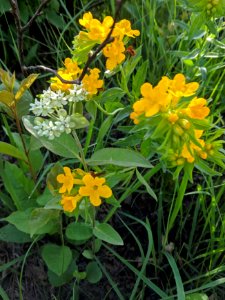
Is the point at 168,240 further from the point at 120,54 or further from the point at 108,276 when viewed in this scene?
the point at 120,54

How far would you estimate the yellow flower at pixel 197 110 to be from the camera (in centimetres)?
93

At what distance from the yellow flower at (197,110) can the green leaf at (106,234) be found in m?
0.37

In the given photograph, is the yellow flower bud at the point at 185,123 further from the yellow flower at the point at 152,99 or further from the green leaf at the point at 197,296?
the green leaf at the point at 197,296

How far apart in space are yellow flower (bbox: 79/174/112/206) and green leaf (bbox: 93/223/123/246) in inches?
7.0

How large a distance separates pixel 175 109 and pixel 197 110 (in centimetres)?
5

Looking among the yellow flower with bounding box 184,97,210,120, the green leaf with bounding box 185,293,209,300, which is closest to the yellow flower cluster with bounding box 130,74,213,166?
the yellow flower with bounding box 184,97,210,120

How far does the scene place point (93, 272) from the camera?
140cm

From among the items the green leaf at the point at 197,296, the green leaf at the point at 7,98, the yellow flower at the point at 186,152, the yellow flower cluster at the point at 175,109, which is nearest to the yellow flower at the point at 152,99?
the yellow flower cluster at the point at 175,109

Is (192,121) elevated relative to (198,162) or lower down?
elevated

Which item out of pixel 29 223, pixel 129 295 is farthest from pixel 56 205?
pixel 129 295

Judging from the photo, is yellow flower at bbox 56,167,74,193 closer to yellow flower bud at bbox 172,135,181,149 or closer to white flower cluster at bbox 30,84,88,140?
white flower cluster at bbox 30,84,88,140

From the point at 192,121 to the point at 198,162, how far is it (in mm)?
143

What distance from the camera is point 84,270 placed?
150 centimetres

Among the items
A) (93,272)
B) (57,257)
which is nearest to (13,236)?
(57,257)
